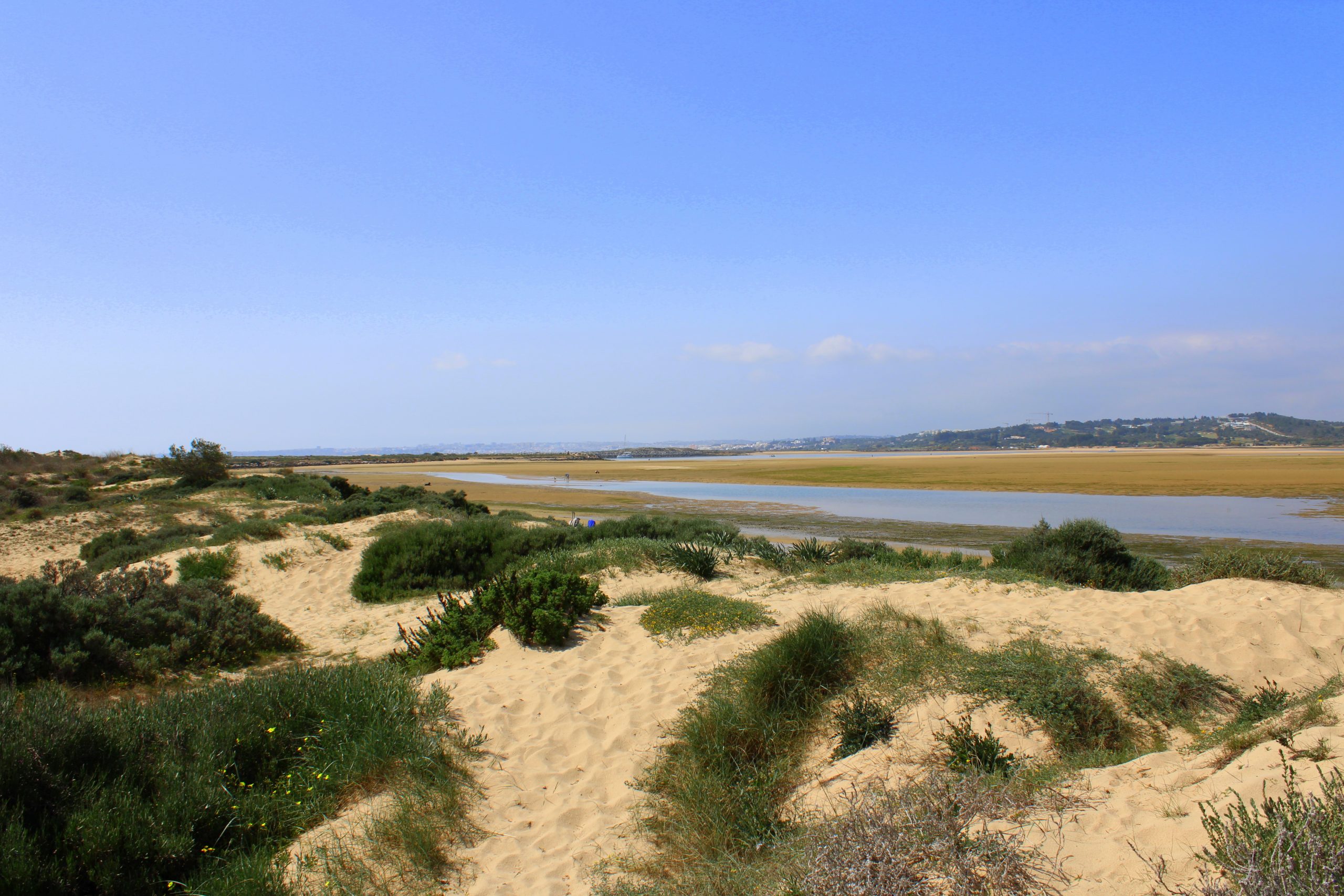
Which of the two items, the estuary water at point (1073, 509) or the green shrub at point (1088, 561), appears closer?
the green shrub at point (1088, 561)

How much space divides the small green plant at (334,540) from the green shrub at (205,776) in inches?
419

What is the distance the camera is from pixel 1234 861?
2.51 meters

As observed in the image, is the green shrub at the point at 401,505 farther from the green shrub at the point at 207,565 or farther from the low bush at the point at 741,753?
the low bush at the point at 741,753

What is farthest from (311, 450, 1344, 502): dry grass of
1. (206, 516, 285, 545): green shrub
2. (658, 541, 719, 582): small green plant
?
(658, 541, 719, 582): small green plant

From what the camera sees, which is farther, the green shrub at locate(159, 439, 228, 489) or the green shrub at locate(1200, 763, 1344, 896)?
the green shrub at locate(159, 439, 228, 489)

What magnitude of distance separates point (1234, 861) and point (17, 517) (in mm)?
29145

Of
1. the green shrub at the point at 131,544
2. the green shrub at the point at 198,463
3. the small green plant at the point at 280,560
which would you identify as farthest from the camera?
the green shrub at the point at 198,463

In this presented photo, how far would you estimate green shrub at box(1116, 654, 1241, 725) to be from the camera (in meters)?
5.13

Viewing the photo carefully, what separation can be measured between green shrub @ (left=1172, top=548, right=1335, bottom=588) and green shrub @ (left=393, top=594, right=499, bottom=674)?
10.3 m

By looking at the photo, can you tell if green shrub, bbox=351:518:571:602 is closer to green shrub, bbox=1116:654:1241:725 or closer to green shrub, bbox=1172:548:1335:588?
green shrub, bbox=1116:654:1241:725

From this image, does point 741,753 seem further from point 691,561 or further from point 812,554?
point 812,554

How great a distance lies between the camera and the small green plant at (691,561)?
12.1m

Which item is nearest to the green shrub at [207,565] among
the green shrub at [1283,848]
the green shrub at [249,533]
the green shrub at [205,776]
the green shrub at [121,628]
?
the green shrub at [249,533]

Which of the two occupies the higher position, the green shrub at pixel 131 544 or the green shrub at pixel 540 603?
the green shrub at pixel 540 603
